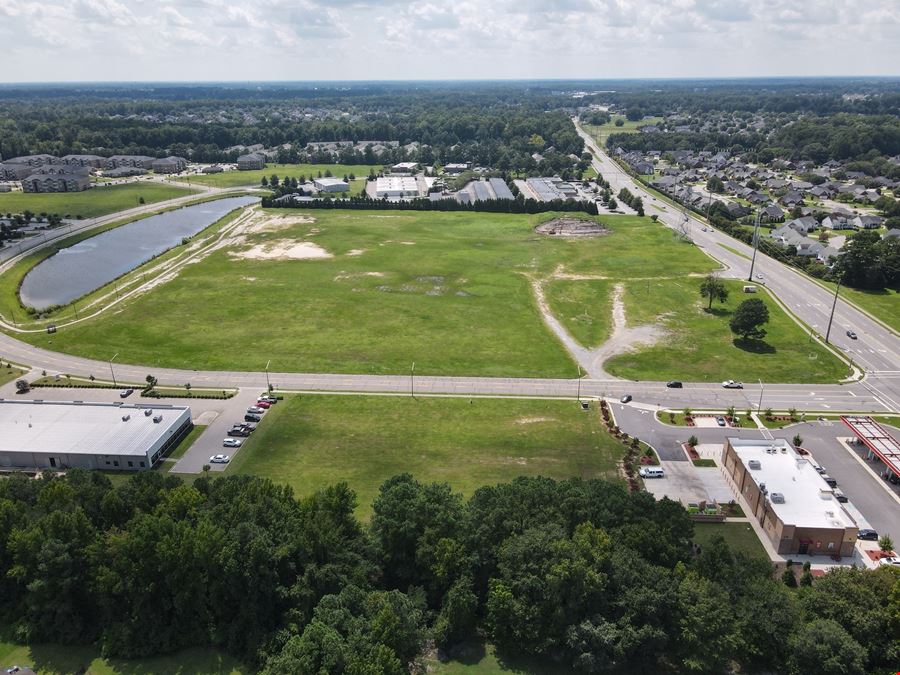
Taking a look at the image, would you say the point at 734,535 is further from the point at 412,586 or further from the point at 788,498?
the point at 412,586

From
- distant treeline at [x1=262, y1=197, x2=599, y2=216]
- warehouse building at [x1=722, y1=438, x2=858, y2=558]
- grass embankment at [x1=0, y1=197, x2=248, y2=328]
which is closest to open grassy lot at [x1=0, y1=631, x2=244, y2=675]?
warehouse building at [x1=722, y1=438, x2=858, y2=558]

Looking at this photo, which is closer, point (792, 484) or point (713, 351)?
point (792, 484)

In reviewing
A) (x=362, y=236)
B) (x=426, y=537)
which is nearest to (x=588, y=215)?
(x=362, y=236)

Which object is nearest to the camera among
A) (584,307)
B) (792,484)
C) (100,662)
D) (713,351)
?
(100,662)

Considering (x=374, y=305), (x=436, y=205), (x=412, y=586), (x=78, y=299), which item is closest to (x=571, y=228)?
(x=436, y=205)

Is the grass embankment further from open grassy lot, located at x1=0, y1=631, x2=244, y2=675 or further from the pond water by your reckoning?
open grassy lot, located at x1=0, y1=631, x2=244, y2=675

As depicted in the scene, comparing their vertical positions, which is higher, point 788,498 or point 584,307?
point 584,307
